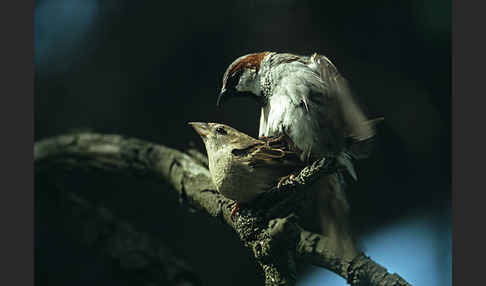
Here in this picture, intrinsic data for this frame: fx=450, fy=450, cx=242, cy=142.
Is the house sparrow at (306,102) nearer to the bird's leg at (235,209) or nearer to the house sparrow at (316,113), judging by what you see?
the house sparrow at (316,113)

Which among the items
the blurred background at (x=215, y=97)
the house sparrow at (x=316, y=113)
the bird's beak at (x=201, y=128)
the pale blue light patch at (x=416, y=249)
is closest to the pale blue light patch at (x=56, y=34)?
the blurred background at (x=215, y=97)

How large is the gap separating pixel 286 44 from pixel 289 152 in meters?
0.36

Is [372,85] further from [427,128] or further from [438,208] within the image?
[438,208]

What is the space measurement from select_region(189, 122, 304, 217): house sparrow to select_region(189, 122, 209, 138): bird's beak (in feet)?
0.42

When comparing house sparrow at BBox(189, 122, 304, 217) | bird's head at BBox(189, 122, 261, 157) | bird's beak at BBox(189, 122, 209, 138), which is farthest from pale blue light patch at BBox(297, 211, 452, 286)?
bird's beak at BBox(189, 122, 209, 138)

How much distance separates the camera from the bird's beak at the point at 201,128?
4.40ft

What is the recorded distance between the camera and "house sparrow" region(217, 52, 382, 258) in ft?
3.80

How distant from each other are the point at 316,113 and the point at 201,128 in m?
0.37

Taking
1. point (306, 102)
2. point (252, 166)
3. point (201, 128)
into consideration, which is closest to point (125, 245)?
point (201, 128)

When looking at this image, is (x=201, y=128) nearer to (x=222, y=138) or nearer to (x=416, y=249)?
(x=222, y=138)

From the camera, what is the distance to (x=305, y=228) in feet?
4.17

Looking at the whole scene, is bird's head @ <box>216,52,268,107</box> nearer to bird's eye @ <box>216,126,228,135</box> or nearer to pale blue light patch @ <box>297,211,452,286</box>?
bird's eye @ <box>216,126,228,135</box>

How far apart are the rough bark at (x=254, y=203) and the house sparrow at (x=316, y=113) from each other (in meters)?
0.06

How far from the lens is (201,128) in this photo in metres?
1.36
